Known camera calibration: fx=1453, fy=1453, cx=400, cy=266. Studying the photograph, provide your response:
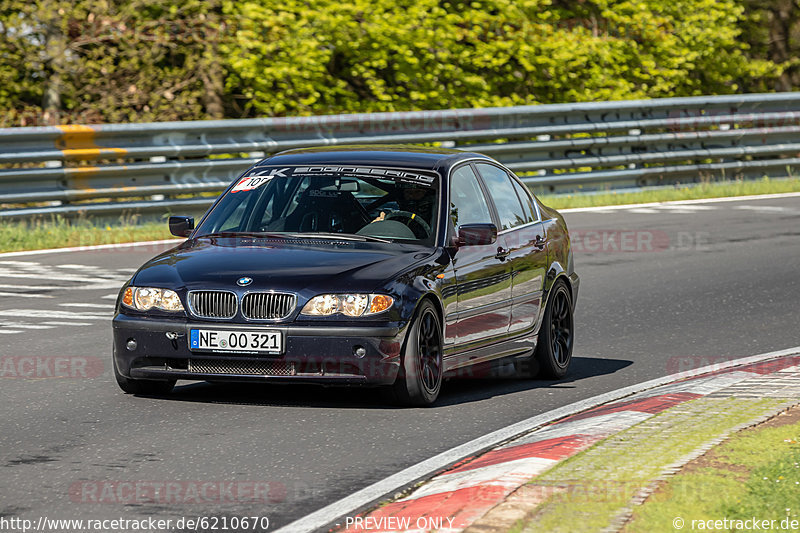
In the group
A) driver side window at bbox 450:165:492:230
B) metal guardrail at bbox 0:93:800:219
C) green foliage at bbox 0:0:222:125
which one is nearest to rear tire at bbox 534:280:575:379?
driver side window at bbox 450:165:492:230

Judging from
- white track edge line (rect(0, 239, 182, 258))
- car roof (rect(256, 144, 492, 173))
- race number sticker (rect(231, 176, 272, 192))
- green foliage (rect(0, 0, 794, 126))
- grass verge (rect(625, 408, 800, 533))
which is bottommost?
white track edge line (rect(0, 239, 182, 258))

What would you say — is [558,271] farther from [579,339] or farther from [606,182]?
[606,182]

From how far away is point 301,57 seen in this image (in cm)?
2458

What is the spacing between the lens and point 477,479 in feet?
19.0

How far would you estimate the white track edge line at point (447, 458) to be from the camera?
5.46m

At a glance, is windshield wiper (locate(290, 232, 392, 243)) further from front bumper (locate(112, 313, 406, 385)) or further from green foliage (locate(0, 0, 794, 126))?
green foliage (locate(0, 0, 794, 126))

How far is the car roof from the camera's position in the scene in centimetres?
897

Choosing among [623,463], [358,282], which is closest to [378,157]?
[358,282]

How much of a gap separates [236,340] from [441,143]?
44.7 feet

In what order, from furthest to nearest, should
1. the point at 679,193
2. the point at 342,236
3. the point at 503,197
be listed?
1. the point at 679,193
2. the point at 503,197
3. the point at 342,236

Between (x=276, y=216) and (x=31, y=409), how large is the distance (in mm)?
1878

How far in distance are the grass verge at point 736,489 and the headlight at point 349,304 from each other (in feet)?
6.52

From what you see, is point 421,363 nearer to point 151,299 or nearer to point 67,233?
point 151,299

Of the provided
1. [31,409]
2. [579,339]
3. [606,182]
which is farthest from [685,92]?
[31,409]
